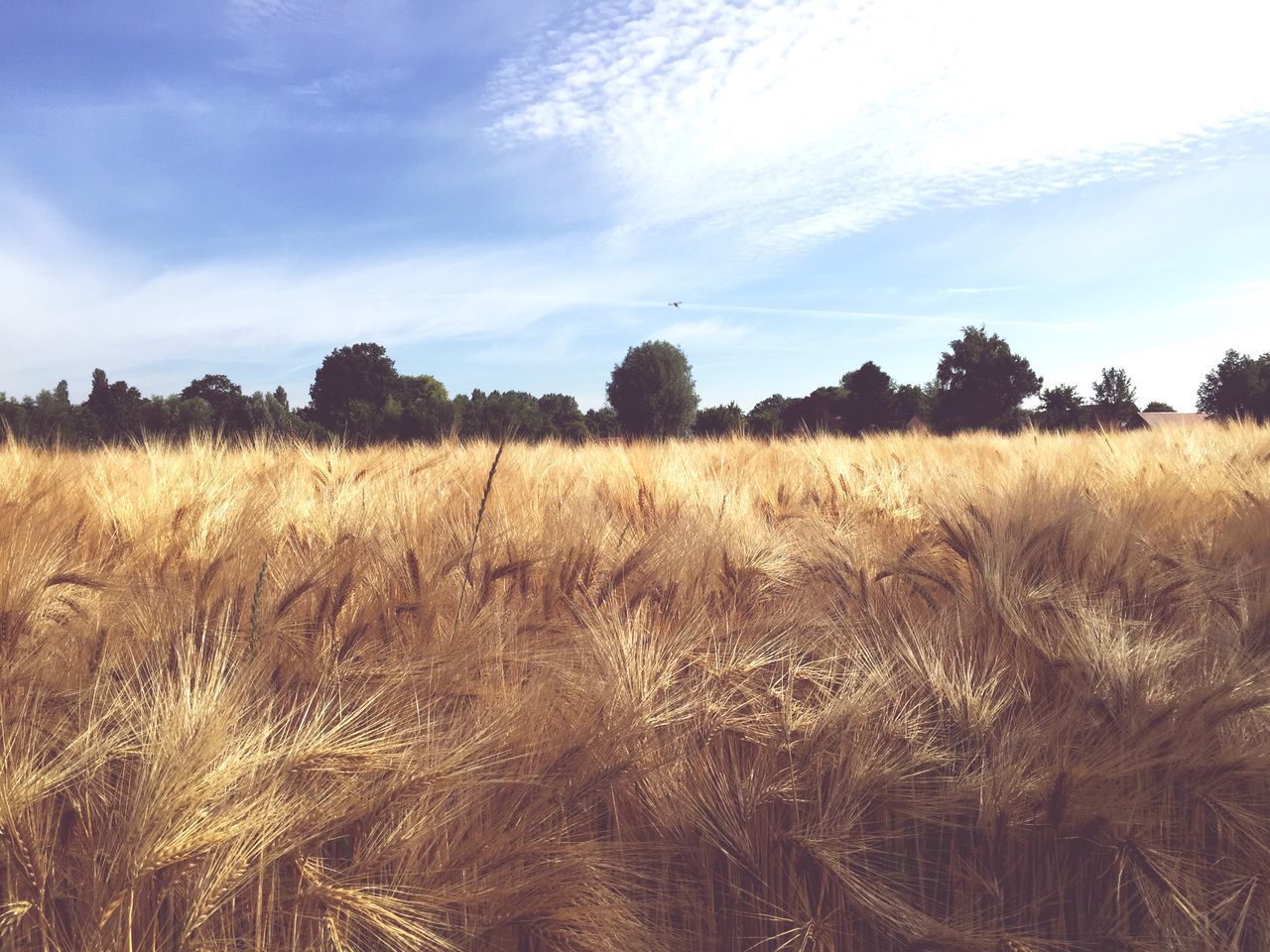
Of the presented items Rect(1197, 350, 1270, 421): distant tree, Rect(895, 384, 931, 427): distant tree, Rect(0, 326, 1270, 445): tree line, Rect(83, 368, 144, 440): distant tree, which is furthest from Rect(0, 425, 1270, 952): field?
Rect(1197, 350, 1270, 421): distant tree

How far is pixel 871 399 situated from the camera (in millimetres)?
38531

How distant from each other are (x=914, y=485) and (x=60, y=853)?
146 inches

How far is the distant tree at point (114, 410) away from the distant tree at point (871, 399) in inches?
1196

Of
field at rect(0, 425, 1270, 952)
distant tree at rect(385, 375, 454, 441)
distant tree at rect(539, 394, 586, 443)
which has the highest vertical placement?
distant tree at rect(539, 394, 586, 443)

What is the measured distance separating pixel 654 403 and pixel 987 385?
2034cm

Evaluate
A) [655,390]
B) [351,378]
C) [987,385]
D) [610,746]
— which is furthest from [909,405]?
[610,746]

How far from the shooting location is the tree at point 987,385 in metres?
40.2

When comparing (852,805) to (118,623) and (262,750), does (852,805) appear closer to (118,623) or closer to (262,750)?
(262,750)

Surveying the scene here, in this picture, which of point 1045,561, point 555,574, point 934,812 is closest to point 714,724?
point 934,812

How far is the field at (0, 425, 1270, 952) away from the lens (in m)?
1.04

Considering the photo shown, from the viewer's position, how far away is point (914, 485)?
396 cm

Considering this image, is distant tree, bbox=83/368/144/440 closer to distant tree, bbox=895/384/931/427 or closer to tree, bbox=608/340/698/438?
tree, bbox=608/340/698/438

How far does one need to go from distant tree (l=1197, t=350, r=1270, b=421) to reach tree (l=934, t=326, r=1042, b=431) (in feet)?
56.2

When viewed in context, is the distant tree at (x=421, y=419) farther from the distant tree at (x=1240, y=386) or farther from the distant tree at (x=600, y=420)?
the distant tree at (x=1240, y=386)
